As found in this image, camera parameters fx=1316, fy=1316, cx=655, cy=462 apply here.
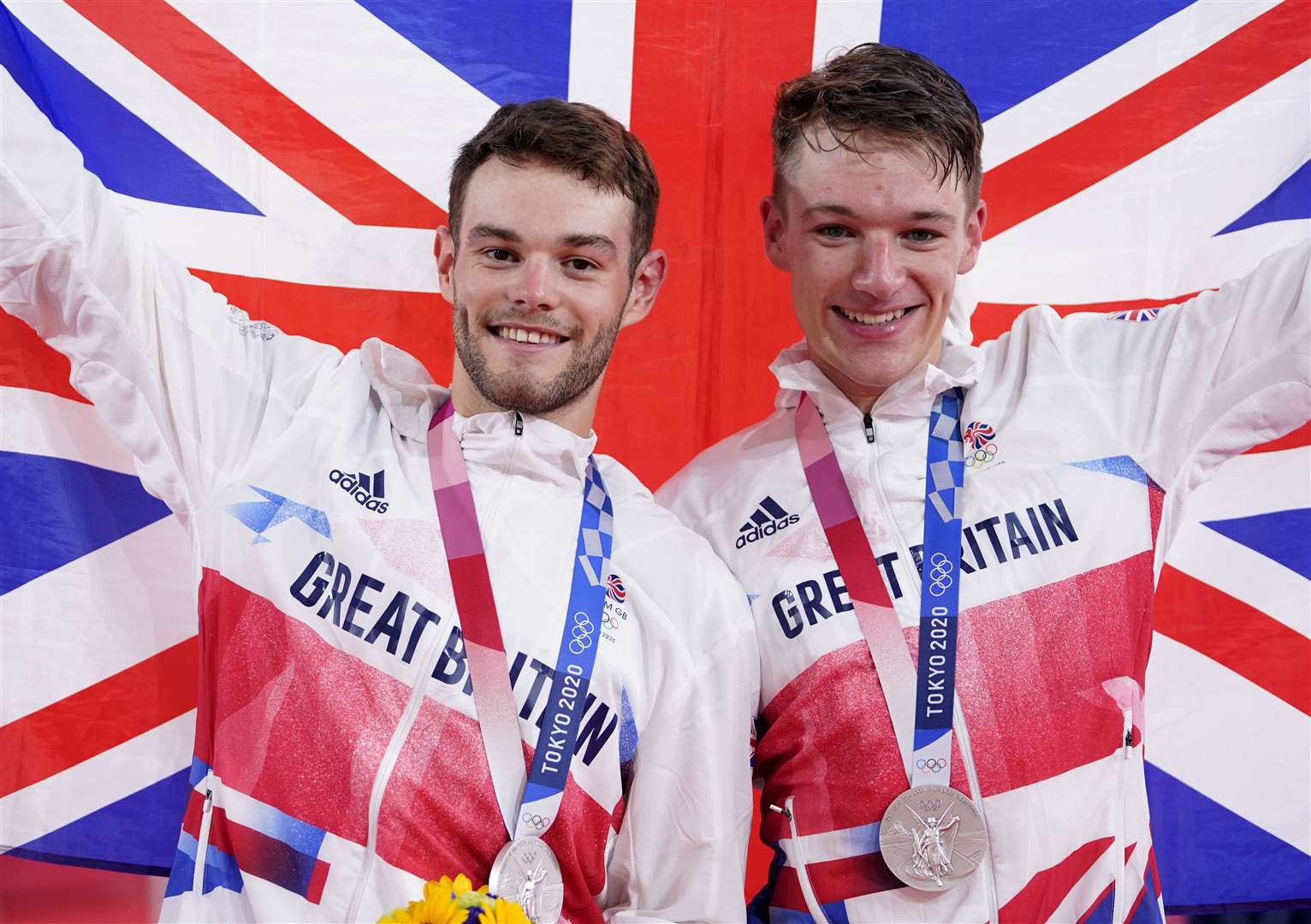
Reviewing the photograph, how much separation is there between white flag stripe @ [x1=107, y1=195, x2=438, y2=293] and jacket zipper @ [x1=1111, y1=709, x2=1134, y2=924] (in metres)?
1.67

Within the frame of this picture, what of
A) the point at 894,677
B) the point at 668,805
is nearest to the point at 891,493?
the point at 894,677

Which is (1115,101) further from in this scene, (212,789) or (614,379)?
(212,789)

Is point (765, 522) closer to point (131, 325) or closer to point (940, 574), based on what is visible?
point (940, 574)

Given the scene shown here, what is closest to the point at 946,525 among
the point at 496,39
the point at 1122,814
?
the point at 1122,814

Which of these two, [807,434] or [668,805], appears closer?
[668,805]

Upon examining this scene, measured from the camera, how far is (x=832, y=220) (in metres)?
2.34

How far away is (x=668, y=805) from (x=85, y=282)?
4.18 ft

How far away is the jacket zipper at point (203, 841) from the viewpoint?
2.05 metres

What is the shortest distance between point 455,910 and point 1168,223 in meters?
2.11

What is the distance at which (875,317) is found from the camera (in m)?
2.36

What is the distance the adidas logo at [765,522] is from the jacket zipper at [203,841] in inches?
39.1

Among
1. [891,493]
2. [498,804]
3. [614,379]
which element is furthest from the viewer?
[614,379]

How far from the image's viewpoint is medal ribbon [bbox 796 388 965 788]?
85.4 inches

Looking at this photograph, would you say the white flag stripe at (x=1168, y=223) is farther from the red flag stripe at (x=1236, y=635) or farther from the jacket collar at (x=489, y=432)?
the jacket collar at (x=489, y=432)
